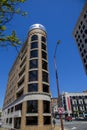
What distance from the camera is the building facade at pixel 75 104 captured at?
313ft

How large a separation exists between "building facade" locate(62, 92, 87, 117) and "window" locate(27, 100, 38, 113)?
218ft

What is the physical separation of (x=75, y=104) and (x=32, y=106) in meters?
71.2

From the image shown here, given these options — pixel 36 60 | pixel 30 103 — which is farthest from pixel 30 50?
pixel 30 103

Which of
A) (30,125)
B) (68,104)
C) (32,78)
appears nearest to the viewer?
(30,125)

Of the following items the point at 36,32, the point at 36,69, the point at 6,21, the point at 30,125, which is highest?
the point at 36,32

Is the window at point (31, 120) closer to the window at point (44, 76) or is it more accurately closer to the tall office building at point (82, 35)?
the window at point (44, 76)

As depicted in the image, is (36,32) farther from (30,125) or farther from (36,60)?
(30,125)

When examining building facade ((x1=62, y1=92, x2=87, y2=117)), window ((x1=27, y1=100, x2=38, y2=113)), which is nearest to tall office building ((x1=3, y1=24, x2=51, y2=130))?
window ((x1=27, y1=100, x2=38, y2=113))

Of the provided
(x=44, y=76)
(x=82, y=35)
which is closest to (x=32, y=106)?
(x=44, y=76)

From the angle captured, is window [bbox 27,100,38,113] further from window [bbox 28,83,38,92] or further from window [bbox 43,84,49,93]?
window [bbox 43,84,49,93]

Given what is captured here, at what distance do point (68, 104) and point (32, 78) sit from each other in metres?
67.2

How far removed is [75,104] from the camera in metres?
98.6

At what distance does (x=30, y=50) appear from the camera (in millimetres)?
41875

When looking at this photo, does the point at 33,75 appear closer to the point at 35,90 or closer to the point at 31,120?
the point at 35,90
